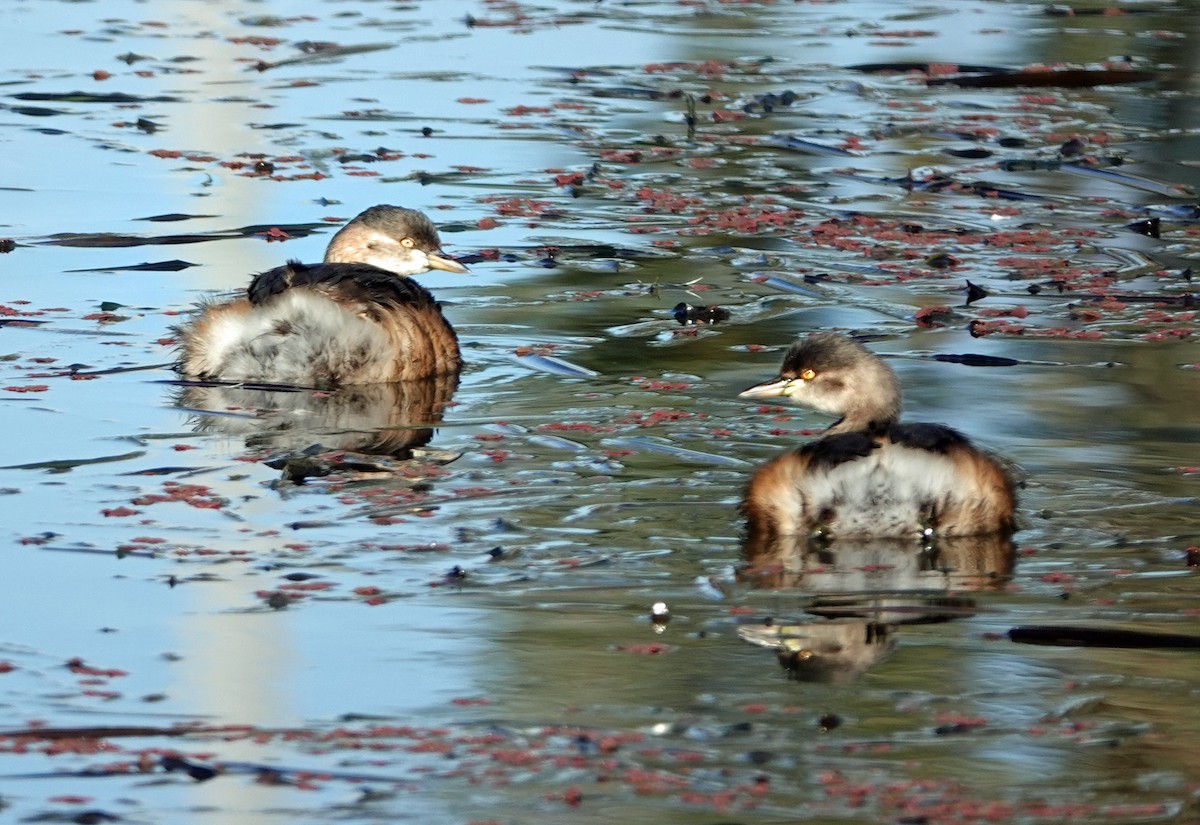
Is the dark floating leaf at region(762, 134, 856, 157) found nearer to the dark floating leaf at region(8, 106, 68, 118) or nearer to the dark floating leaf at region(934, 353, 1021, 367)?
the dark floating leaf at region(934, 353, 1021, 367)

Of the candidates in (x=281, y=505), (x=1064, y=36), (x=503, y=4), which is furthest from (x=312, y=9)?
(x=281, y=505)

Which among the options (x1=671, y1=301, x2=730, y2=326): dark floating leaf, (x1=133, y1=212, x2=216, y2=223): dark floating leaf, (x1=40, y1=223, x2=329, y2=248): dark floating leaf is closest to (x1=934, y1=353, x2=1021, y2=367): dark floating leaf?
(x1=671, y1=301, x2=730, y2=326): dark floating leaf

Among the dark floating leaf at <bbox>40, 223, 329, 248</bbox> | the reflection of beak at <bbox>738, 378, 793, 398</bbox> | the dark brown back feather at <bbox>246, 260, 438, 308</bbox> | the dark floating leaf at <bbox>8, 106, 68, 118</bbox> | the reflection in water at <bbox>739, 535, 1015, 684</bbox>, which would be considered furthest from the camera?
the dark floating leaf at <bbox>8, 106, 68, 118</bbox>

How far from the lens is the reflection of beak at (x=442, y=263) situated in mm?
9648

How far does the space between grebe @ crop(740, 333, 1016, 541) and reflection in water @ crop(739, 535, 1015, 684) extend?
0.05m

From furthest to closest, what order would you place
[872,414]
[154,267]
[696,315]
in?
[154,267], [696,315], [872,414]

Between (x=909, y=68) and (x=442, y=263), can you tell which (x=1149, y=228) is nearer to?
(x=442, y=263)

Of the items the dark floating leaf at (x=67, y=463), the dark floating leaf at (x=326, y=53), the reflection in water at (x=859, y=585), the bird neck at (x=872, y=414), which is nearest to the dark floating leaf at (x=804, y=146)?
the dark floating leaf at (x=326, y=53)

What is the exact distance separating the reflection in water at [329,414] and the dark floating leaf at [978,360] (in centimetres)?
193

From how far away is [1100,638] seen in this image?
18.5 feet

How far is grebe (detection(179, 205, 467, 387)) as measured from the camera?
27.6 feet

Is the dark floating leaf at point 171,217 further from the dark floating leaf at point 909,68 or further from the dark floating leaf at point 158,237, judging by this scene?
the dark floating leaf at point 909,68

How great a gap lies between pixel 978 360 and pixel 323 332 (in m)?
2.54

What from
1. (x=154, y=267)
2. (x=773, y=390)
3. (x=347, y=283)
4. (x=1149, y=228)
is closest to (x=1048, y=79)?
(x=1149, y=228)
